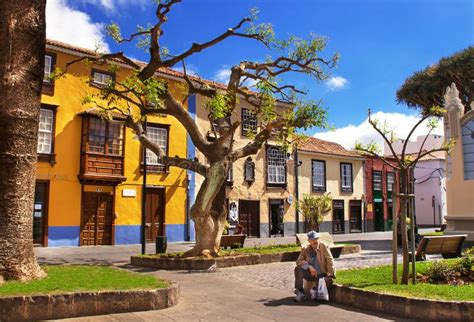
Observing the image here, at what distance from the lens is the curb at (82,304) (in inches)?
260

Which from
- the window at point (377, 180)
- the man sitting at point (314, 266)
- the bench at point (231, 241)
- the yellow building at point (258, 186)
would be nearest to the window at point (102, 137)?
the yellow building at point (258, 186)

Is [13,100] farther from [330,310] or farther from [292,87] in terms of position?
[292,87]

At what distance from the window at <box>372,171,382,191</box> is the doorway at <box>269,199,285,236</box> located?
10.7 meters

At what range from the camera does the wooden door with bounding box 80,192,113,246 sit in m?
22.5

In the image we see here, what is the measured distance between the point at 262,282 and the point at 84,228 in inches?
559

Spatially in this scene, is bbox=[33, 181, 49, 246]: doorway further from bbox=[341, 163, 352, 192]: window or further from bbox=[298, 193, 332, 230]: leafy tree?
bbox=[341, 163, 352, 192]: window

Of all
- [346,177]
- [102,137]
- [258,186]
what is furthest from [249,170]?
[346,177]

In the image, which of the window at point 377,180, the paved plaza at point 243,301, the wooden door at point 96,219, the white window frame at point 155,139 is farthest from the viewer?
the window at point 377,180

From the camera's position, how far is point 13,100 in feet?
27.1

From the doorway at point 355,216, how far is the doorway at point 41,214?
2213cm

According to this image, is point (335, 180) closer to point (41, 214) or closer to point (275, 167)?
point (275, 167)

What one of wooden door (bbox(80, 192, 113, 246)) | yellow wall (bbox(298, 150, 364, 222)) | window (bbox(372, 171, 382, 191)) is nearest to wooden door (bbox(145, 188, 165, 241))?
wooden door (bbox(80, 192, 113, 246))

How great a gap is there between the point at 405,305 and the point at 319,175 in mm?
27053

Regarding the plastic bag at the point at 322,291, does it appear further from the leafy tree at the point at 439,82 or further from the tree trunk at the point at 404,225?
the leafy tree at the point at 439,82
